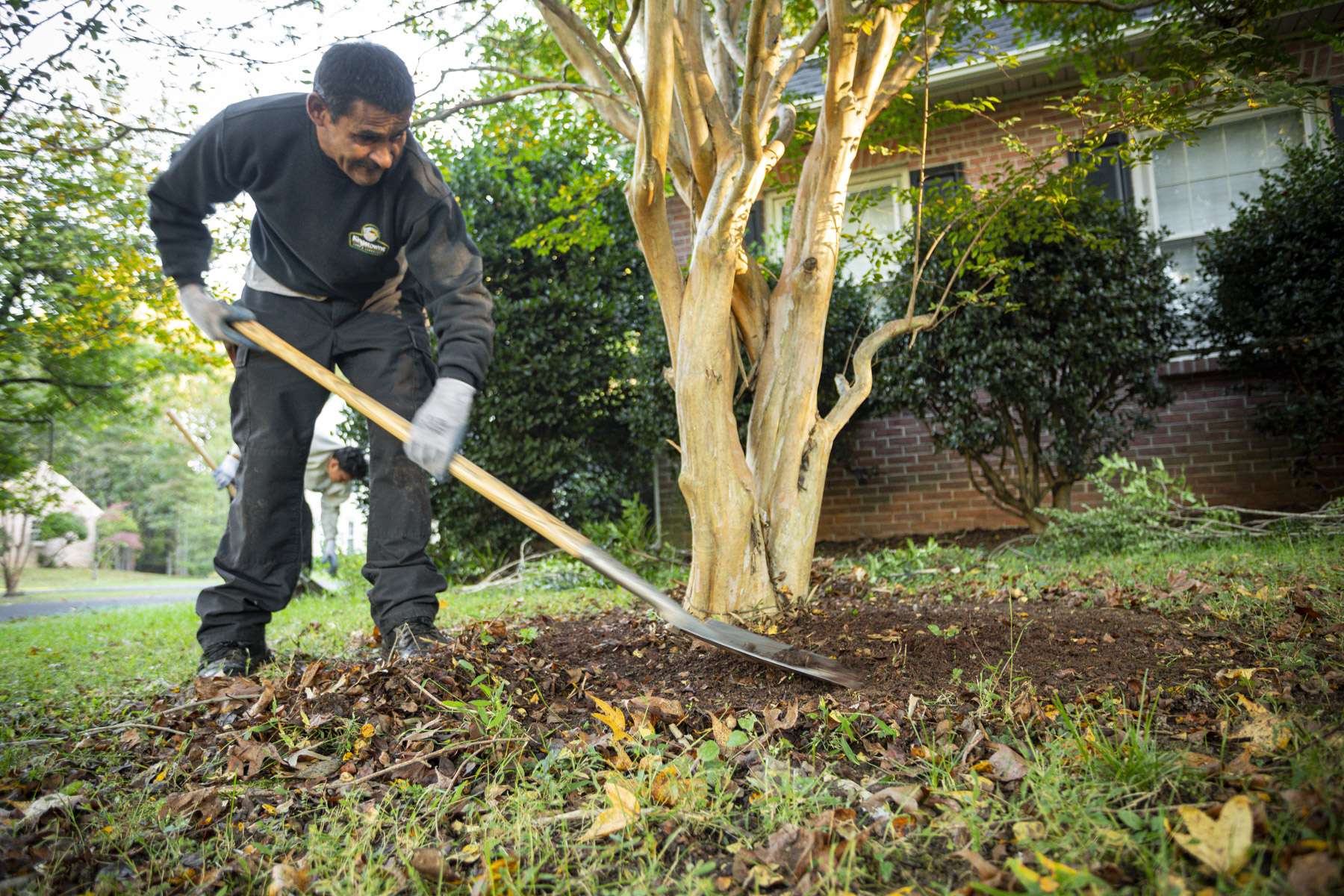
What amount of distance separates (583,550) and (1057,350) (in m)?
4.55

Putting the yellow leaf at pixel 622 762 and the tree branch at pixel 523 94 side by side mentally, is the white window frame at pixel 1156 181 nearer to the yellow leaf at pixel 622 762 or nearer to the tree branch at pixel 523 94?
the tree branch at pixel 523 94

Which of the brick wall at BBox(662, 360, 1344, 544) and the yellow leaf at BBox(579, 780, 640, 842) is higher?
the brick wall at BBox(662, 360, 1344, 544)

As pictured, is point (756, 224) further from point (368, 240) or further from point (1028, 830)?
point (1028, 830)

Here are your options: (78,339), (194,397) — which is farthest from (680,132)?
(194,397)

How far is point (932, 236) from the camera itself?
5594mm

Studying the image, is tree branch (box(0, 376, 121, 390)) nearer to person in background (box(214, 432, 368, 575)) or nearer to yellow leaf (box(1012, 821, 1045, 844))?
person in background (box(214, 432, 368, 575))

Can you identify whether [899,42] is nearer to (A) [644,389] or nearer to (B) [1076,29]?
(B) [1076,29]

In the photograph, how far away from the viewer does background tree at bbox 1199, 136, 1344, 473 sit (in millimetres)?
5586

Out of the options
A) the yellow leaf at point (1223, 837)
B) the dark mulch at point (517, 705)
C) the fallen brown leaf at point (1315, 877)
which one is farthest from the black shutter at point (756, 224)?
the fallen brown leaf at point (1315, 877)

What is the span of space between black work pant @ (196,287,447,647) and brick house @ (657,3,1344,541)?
12.7 ft

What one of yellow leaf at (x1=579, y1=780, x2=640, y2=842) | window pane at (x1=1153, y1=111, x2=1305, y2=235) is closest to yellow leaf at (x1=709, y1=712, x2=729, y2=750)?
yellow leaf at (x1=579, y1=780, x2=640, y2=842)

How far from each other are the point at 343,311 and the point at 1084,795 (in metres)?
2.79

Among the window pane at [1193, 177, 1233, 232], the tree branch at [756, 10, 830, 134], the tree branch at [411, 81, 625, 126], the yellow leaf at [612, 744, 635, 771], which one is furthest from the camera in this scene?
the window pane at [1193, 177, 1233, 232]

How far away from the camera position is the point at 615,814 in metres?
1.59
